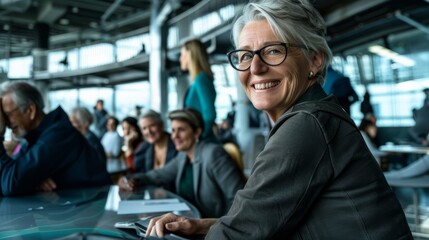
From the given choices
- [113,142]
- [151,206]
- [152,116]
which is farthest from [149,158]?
[113,142]

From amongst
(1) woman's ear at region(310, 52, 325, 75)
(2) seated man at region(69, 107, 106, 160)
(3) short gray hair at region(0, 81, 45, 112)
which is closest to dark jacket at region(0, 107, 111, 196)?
(3) short gray hair at region(0, 81, 45, 112)

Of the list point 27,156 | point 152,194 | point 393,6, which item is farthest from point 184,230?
point 393,6

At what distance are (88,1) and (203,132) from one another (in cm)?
1307

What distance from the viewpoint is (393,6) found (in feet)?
17.8

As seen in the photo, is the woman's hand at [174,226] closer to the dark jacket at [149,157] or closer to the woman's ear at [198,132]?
the woman's ear at [198,132]

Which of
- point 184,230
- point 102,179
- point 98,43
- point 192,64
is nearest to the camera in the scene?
point 184,230

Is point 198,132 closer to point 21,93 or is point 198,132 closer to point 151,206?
point 151,206

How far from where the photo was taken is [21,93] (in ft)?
6.54

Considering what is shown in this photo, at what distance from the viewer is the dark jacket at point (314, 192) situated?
73cm

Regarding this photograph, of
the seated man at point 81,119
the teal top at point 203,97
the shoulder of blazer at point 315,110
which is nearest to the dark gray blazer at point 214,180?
the teal top at point 203,97

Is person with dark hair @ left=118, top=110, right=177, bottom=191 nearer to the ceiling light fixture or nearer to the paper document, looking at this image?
the paper document

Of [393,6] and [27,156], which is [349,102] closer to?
[27,156]

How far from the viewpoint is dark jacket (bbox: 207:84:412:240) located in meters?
0.73

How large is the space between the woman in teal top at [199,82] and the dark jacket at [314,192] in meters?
1.86
